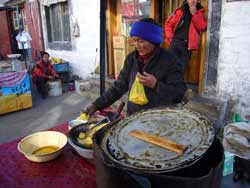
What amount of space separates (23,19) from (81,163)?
1109cm

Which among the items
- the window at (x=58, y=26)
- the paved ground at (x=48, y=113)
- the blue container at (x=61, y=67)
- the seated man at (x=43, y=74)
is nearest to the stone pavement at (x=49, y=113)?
the paved ground at (x=48, y=113)

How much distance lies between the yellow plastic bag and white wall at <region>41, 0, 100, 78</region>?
491 cm

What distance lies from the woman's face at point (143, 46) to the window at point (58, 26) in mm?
6371

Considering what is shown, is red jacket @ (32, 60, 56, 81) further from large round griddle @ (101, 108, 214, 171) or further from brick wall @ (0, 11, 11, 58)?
brick wall @ (0, 11, 11, 58)

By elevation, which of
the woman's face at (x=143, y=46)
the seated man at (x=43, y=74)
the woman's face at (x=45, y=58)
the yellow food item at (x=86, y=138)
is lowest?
the seated man at (x=43, y=74)

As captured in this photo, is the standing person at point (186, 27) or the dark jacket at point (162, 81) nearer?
the dark jacket at point (162, 81)

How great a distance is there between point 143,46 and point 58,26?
7419 millimetres

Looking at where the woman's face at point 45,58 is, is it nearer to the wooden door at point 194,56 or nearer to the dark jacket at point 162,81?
the wooden door at point 194,56

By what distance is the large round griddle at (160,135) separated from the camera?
0.85 m

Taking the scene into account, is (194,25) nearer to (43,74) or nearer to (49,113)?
(49,113)

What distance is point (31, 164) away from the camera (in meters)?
1.45

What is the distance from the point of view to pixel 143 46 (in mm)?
1650

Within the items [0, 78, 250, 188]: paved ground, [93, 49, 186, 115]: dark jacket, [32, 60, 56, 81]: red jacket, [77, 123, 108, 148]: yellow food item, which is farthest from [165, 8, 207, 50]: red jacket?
[32, 60, 56, 81]: red jacket

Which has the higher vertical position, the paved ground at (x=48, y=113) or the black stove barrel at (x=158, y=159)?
the black stove barrel at (x=158, y=159)
